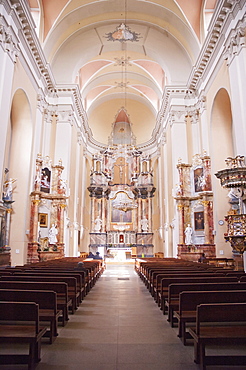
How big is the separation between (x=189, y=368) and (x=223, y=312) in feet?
2.01

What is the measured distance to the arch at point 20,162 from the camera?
13266 millimetres

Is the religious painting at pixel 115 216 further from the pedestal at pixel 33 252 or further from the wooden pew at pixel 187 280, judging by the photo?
the wooden pew at pixel 187 280

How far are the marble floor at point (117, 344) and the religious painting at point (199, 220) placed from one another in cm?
1106

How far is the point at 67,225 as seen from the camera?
1748 cm

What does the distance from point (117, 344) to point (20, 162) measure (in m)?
12.1

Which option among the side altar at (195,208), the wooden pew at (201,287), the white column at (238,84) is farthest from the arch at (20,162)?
the wooden pew at (201,287)

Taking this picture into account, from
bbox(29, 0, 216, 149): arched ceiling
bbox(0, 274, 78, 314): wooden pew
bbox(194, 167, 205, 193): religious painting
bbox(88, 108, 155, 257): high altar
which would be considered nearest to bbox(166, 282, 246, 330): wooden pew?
bbox(0, 274, 78, 314): wooden pew

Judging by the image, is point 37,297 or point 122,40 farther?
point 122,40

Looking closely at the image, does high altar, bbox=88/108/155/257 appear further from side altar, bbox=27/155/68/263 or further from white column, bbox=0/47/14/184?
white column, bbox=0/47/14/184

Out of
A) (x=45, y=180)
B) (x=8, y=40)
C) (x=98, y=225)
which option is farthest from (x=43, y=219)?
(x=98, y=225)

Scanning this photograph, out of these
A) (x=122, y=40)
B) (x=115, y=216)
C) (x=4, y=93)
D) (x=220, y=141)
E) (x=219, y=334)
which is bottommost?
(x=219, y=334)

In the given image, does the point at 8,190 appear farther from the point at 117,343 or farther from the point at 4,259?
the point at 117,343

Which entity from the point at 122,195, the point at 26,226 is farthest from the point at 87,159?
the point at 26,226

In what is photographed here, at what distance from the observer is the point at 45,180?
1580 centimetres
